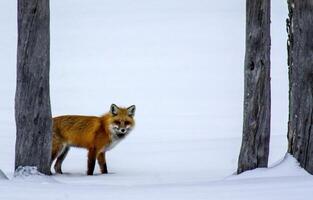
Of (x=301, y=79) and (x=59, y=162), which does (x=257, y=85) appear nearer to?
(x=301, y=79)

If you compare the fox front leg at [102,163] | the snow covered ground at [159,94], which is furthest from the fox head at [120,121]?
the snow covered ground at [159,94]

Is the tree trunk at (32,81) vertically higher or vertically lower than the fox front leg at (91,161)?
higher

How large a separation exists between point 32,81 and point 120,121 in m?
3.85

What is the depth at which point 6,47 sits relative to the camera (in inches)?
1421

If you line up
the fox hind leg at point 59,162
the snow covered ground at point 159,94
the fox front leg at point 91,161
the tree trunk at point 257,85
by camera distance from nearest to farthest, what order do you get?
the snow covered ground at point 159,94
the tree trunk at point 257,85
the fox front leg at point 91,161
the fox hind leg at point 59,162

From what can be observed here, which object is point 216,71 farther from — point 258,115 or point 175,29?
point 258,115

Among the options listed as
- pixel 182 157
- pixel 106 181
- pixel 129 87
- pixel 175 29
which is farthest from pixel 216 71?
pixel 106 181

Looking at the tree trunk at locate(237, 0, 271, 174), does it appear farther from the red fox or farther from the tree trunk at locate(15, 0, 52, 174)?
the red fox

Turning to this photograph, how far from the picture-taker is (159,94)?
1057 inches

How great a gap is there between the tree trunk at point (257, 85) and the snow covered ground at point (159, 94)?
0.38 metres

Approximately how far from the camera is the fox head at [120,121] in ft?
43.7

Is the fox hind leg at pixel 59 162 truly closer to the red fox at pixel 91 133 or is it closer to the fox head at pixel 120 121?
the red fox at pixel 91 133

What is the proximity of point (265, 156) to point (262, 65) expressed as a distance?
116 cm

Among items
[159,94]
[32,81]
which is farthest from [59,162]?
[159,94]
